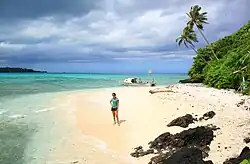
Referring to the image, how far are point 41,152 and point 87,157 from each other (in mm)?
2438

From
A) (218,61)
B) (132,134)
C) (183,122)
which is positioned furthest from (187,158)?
(218,61)

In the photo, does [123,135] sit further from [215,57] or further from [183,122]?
[215,57]

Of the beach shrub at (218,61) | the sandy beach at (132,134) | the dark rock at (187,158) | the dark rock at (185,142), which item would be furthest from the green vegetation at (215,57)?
the dark rock at (187,158)

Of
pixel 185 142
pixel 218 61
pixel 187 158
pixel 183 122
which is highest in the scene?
pixel 218 61

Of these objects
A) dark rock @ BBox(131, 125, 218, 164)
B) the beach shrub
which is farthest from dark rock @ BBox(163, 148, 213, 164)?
the beach shrub

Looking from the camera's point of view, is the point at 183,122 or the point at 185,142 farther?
the point at 183,122

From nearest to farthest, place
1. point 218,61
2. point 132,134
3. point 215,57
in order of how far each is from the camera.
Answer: point 132,134
point 218,61
point 215,57

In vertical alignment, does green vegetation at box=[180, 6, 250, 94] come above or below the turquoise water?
above

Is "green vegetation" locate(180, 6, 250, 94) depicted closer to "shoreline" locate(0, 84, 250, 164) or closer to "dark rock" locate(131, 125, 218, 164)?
"shoreline" locate(0, 84, 250, 164)

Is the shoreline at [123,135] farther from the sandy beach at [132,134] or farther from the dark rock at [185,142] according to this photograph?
the dark rock at [185,142]

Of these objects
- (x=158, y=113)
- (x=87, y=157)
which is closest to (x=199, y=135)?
(x=87, y=157)

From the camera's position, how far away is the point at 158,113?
821 inches

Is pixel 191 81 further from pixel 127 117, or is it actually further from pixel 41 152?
pixel 41 152

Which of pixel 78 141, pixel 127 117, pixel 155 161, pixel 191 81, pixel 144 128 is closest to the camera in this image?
pixel 155 161
